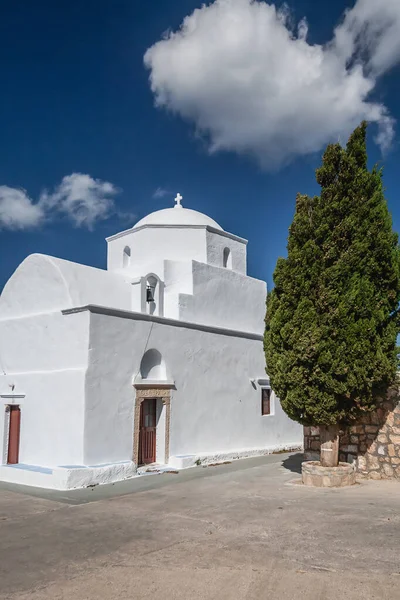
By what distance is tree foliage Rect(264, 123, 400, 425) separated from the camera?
975 centimetres

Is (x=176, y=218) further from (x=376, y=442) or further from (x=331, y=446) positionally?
(x=376, y=442)

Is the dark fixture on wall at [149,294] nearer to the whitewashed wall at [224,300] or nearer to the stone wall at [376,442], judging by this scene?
the whitewashed wall at [224,300]

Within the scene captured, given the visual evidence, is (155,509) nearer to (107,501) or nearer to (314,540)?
(107,501)

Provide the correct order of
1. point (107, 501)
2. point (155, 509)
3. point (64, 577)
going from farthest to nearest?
point (107, 501), point (155, 509), point (64, 577)

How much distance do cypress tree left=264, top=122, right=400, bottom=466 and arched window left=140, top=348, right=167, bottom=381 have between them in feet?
11.5

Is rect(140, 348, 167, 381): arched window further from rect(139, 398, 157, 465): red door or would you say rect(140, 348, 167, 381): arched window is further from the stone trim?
rect(139, 398, 157, 465): red door

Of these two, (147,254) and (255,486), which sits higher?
(147,254)

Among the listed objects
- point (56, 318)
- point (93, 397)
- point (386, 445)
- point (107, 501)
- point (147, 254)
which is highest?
point (147, 254)

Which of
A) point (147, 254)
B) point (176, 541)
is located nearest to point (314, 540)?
point (176, 541)

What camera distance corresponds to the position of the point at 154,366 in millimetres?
13156

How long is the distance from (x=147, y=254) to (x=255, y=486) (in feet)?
25.4

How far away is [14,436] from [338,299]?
7.84 meters

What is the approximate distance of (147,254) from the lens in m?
15.8

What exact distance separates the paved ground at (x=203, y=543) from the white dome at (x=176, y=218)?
8.20 metres
